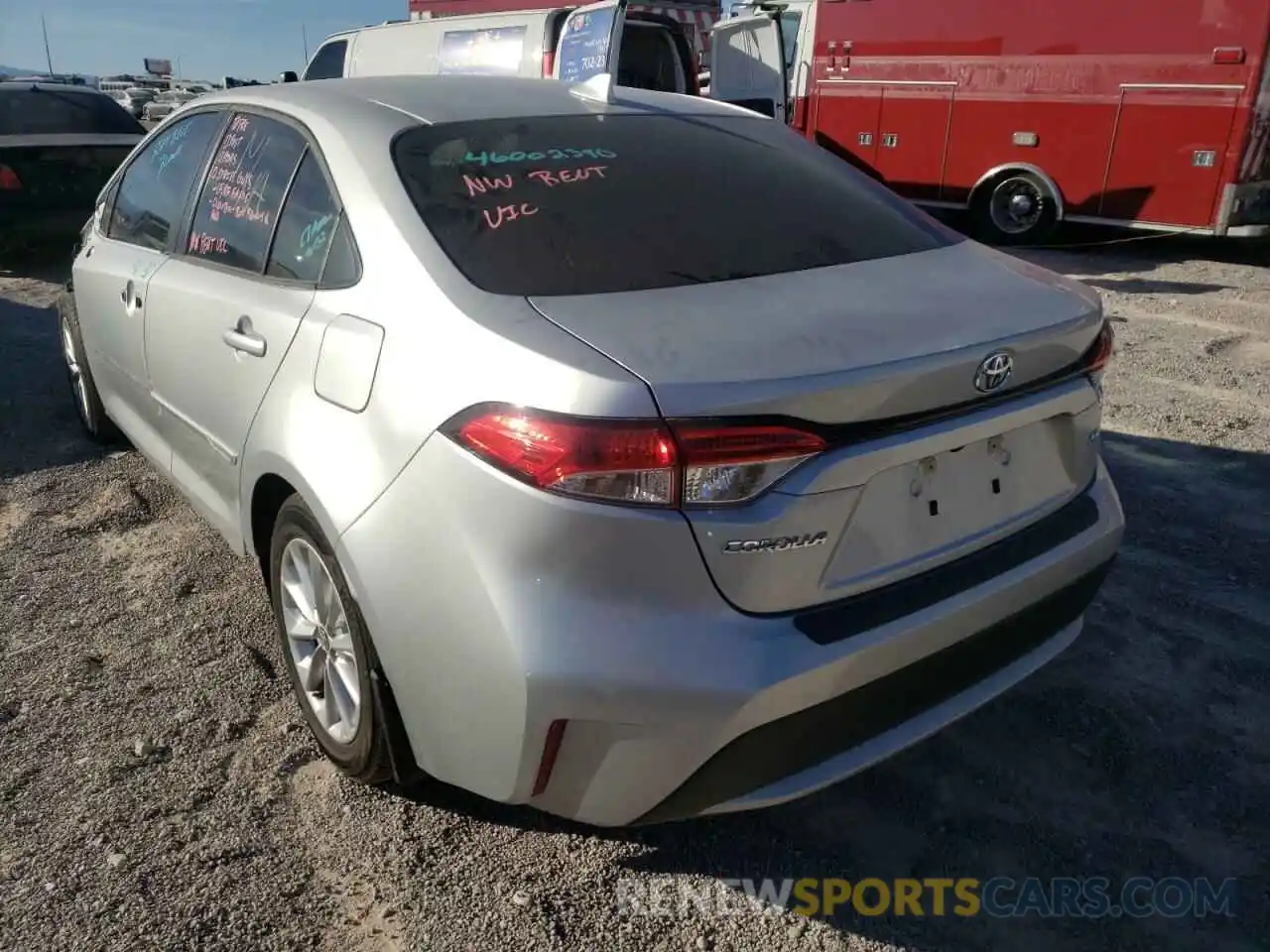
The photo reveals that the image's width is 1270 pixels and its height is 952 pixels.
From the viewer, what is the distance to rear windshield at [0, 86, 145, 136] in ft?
27.7

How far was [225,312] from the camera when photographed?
2697 mm

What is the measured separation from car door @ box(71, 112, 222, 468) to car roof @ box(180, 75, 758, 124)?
1.00 ft

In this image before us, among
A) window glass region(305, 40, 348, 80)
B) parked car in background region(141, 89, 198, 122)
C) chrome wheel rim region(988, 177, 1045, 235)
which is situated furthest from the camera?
parked car in background region(141, 89, 198, 122)

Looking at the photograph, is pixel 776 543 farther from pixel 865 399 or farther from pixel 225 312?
pixel 225 312

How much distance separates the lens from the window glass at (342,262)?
7.30 ft

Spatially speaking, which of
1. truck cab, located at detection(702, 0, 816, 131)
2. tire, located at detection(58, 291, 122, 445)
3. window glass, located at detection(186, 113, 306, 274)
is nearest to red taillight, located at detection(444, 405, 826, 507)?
window glass, located at detection(186, 113, 306, 274)

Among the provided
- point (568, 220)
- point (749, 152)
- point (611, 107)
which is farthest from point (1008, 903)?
point (611, 107)

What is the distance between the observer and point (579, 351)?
1744 mm

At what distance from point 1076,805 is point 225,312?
8.21 ft

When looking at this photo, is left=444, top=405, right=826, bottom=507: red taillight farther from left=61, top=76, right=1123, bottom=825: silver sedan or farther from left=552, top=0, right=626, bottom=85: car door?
left=552, top=0, right=626, bottom=85: car door

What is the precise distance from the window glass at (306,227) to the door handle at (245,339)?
0.16 metres

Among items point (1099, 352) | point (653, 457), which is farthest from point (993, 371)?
point (653, 457)

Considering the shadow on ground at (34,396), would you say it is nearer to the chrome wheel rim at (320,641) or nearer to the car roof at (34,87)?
the car roof at (34,87)

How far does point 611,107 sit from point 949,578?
5.47ft
